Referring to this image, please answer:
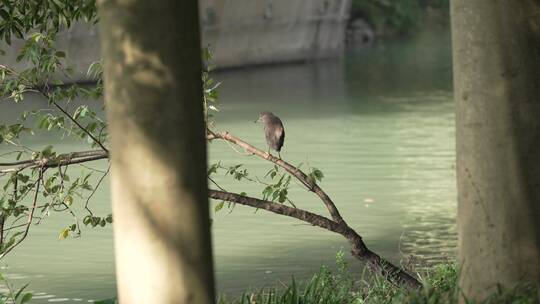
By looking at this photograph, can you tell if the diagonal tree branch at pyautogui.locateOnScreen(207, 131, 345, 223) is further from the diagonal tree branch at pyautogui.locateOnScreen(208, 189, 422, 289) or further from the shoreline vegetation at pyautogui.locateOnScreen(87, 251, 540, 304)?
the shoreline vegetation at pyautogui.locateOnScreen(87, 251, 540, 304)

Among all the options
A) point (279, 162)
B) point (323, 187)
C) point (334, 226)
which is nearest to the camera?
point (334, 226)

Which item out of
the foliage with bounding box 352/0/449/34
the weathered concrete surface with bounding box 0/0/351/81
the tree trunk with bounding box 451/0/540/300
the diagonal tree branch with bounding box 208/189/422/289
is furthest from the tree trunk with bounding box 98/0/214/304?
the foliage with bounding box 352/0/449/34

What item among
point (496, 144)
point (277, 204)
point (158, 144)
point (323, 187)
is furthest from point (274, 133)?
point (158, 144)

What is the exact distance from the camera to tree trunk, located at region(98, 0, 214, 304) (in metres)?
4.84

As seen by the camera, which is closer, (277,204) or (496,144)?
(496,144)

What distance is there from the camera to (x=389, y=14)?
55.5 metres

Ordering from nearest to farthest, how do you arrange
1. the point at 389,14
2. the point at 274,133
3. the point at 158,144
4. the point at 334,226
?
the point at 158,144 → the point at 334,226 → the point at 274,133 → the point at 389,14

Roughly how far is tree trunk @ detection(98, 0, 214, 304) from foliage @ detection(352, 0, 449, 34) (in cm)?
4900

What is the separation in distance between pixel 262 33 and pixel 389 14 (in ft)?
55.9

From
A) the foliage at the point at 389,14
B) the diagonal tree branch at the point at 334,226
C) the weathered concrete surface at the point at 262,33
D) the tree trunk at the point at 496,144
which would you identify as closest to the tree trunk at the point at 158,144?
the tree trunk at the point at 496,144

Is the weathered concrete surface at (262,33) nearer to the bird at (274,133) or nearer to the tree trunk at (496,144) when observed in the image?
the bird at (274,133)

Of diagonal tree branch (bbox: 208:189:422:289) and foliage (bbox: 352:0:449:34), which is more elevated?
foliage (bbox: 352:0:449:34)

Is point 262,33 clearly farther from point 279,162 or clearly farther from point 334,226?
point 334,226

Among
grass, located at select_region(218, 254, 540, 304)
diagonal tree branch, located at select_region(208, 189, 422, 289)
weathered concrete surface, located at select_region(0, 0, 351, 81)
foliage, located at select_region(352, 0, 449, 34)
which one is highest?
foliage, located at select_region(352, 0, 449, 34)
